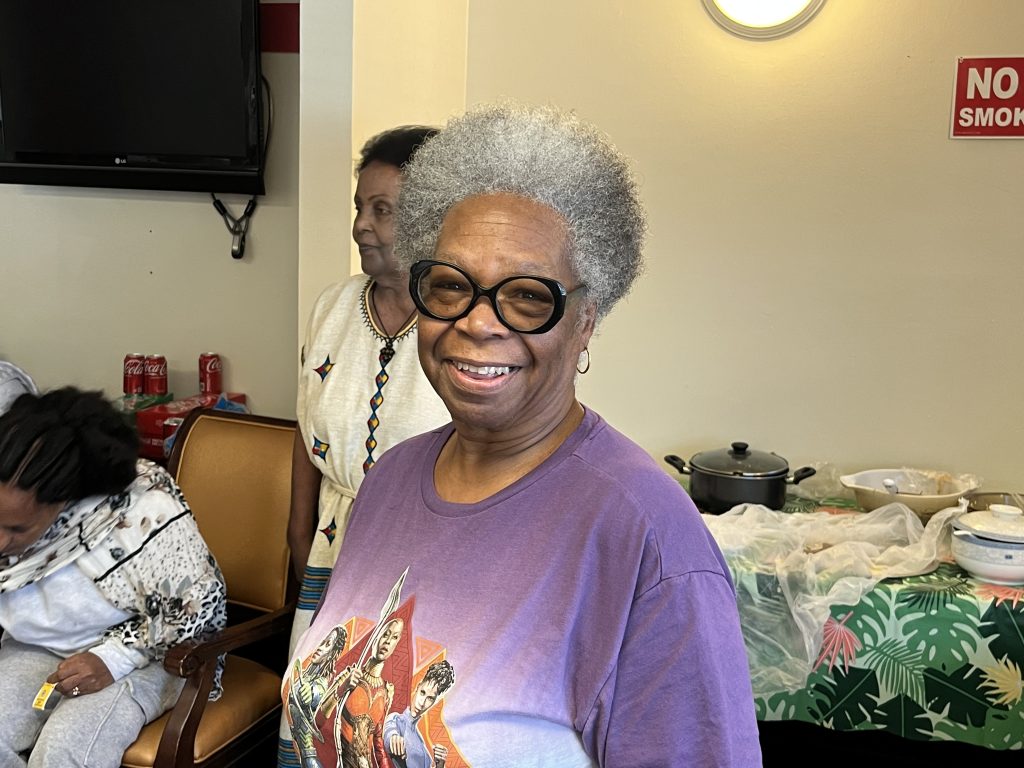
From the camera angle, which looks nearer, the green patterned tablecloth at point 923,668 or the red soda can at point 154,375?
the green patterned tablecloth at point 923,668

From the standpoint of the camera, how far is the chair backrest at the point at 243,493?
2516 millimetres

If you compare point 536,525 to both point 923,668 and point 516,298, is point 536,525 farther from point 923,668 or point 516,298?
point 923,668

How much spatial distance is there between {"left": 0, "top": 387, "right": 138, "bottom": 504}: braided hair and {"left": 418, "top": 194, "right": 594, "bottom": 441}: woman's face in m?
1.23

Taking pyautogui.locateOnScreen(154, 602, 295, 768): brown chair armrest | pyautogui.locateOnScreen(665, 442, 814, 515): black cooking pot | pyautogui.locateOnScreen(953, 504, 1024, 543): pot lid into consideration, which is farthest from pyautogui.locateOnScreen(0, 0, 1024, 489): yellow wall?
pyautogui.locateOnScreen(154, 602, 295, 768): brown chair armrest

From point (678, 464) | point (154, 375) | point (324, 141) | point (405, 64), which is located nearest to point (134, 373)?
point (154, 375)

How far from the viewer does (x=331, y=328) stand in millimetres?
1950

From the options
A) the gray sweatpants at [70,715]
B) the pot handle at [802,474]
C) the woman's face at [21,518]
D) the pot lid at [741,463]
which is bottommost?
the gray sweatpants at [70,715]

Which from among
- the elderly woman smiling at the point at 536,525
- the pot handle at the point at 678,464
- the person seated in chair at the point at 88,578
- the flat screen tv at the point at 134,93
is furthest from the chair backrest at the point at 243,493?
the elderly woman smiling at the point at 536,525

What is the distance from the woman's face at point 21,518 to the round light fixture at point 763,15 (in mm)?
2070

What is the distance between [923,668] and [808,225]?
1.19 m

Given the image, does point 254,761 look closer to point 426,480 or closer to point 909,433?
point 426,480

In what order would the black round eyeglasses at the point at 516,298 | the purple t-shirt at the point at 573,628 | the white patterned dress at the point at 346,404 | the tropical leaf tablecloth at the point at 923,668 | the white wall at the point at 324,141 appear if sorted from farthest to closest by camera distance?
the white wall at the point at 324,141
the tropical leaf tablecloth at the point at 923,668
the white patterned dress at the point at 346,404
the black round eyeglasses at the point at 516,298
the purple t-shirt at the point at 573,628

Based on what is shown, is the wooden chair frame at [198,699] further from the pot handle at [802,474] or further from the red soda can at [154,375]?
the pot handle at [802,474]

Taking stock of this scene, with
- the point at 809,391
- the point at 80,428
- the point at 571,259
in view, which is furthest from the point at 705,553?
the point at 809,391
